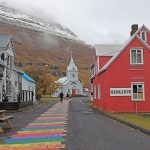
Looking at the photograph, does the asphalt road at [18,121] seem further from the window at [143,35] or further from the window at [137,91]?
the window at [143,35]

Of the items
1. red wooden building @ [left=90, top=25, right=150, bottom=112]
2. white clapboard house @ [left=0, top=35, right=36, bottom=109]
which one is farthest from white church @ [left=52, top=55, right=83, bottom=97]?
red wooden building @ [left=90, top=25, right=150, bottom=112]

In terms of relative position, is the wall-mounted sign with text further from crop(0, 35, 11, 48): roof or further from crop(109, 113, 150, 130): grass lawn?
crop(0, 35, 11, 48): roof

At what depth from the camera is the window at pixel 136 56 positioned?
108 ft

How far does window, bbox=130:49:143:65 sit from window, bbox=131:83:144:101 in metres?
1.96

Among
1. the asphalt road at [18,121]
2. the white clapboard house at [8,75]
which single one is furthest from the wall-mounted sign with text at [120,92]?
the white clapboard house at [8,75]

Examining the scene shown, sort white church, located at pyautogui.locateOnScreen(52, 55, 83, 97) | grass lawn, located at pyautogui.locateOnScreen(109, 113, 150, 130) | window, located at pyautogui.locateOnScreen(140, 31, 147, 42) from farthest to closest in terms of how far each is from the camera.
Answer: white church, located at pyautogui.locateOnScreen(52, 55, 83, 97) → window, located at pyautogui.locateOnScreen(140, 31, 147, 42) → grass lawn, located at pyautogui.locateOnScreen(109, 113, 150, 130)

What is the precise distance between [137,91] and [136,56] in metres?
3.15

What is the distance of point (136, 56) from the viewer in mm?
33094

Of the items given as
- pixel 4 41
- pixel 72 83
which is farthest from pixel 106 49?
pixel 72 83

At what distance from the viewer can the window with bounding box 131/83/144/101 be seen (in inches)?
1270

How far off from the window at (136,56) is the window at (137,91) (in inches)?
77.1

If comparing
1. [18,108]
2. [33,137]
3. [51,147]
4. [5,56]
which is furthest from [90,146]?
[5,56]

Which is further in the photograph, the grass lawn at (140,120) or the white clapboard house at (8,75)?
the white clapboard house at (8,75)

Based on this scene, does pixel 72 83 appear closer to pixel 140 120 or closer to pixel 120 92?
pixel 120 92
